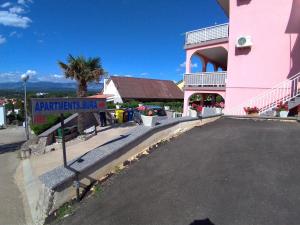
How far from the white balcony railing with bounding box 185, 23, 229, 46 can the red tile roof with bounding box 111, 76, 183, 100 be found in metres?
18.0

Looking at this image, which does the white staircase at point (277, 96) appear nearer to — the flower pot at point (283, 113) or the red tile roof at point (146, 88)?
the flower pot at point (283, 113)

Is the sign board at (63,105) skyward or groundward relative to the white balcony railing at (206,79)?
groundward

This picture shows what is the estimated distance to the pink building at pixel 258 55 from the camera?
11797 mm

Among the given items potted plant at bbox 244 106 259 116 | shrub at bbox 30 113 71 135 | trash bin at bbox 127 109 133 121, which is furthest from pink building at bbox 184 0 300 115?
shrub at bbox 30 113 71 135

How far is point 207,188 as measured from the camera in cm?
459

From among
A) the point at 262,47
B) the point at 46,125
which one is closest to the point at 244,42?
the point at 262,47

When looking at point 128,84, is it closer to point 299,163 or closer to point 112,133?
point 112,133

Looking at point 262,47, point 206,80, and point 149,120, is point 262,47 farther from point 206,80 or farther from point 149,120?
point 149,120

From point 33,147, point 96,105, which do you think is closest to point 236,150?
point 96,105

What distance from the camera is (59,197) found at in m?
4.91

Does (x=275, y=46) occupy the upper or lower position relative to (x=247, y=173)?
upper

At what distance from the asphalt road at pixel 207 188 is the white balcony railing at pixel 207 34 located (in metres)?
9.09

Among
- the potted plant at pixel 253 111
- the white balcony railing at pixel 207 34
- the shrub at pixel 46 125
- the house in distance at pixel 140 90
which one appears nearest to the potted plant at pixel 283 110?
the potted plant at pixel 253 111

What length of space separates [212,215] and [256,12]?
12.3m
